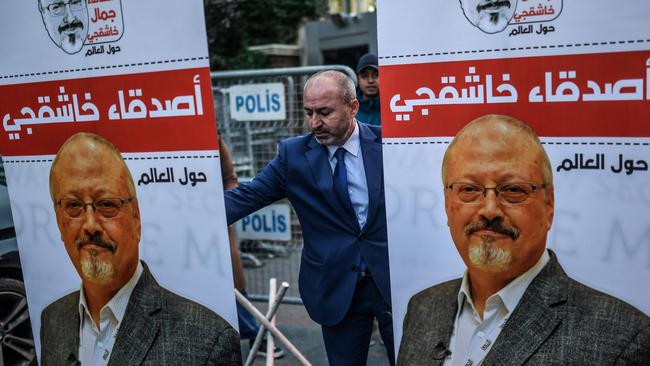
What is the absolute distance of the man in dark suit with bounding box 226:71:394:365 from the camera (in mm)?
2947

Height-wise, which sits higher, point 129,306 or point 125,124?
point 125,124

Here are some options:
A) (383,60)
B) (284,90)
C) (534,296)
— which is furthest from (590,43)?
(284,90)

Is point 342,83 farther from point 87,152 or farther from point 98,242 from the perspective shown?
point 98,242

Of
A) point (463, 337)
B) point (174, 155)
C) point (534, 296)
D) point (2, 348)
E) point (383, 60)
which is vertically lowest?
point (2, 348)

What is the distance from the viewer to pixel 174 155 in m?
2.46

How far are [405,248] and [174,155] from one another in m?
0.98

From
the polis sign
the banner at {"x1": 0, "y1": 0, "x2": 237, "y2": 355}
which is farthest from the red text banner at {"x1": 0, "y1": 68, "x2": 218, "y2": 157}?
the polis sign

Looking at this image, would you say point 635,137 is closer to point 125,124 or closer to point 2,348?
point 125,124

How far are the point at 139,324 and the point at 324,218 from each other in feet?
3.17

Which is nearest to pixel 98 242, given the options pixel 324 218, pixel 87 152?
pixel 87 152

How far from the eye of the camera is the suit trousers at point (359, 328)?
9.85ft

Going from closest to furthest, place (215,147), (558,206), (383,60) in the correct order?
1. (558,206)
2. (383,60)
3. (215,147)

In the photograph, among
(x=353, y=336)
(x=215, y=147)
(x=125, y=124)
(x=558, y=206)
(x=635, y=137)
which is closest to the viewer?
(x=635, y=137)

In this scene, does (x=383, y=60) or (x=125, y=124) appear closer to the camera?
(x=383, y=60)
